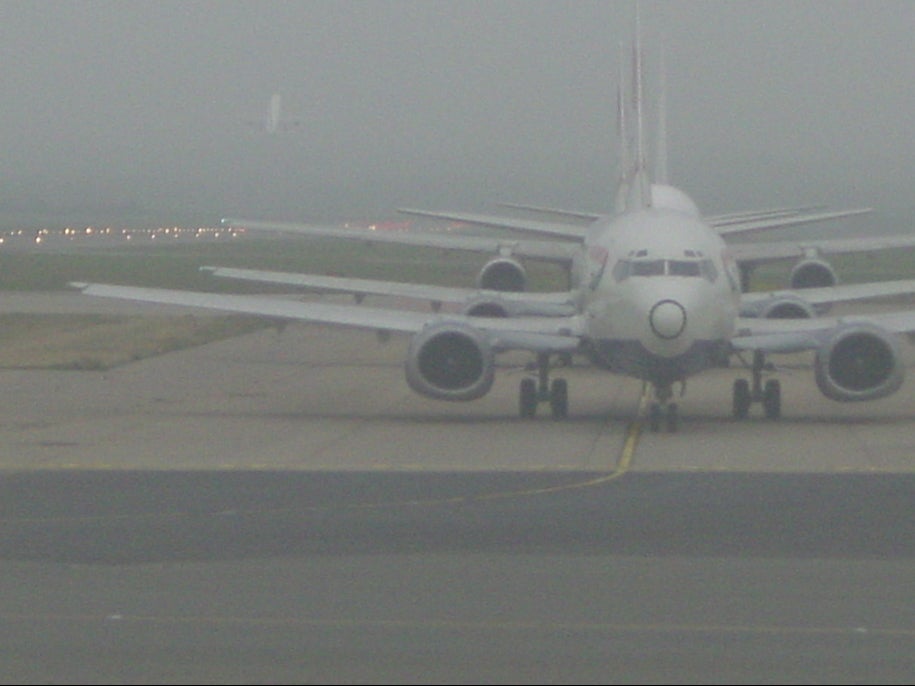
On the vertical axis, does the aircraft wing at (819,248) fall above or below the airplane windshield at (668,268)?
above

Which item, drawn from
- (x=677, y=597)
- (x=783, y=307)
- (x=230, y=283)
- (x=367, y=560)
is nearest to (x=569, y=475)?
(x=367, y=560)

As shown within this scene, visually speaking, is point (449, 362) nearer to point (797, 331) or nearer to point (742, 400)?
point (742, 400)

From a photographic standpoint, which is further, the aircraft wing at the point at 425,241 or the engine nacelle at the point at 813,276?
the engine nacelle at the point at 813,276

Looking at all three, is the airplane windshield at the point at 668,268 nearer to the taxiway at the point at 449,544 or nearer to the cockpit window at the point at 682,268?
the cockpit window at the point at 682,268

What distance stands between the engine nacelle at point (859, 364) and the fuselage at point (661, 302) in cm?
137

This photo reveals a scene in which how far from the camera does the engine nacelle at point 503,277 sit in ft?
137

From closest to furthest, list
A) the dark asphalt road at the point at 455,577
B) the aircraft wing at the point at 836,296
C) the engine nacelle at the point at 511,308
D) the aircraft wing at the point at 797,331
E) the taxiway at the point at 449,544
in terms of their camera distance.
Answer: the dark asphalt road at the point at 455,577
the taxiway at the point at 449,544
the aircraft wing at the point at 797,331
the engine nacelle at the point at 511,308
the aircraft wing at the point at 836,296

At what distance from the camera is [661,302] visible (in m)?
23.4

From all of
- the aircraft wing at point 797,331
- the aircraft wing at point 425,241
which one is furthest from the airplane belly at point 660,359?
the aircraft wing at point 425,241

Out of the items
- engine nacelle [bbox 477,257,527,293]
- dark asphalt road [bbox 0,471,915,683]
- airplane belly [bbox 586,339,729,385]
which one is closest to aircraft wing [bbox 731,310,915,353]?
airplane belly [bbox 586,339,729,385]

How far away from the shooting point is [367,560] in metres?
13.6

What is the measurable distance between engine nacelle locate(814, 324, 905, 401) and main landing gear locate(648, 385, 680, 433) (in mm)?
1933

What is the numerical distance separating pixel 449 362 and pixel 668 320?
331 cm

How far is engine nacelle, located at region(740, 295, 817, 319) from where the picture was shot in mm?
32688
